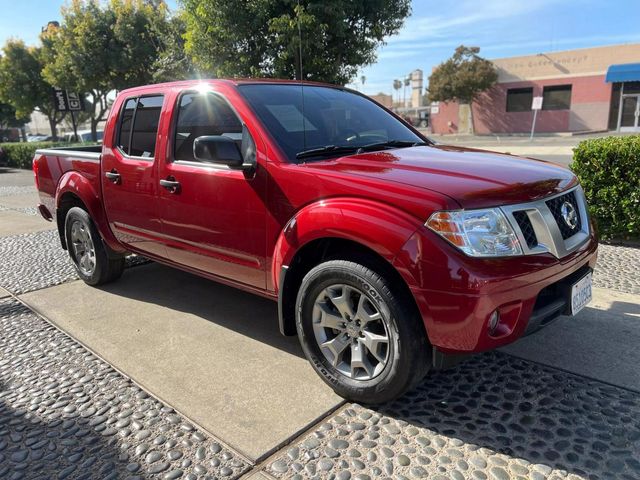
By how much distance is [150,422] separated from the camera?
2.69 m

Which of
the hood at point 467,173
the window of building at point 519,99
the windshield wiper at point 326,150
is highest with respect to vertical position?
the window of building at point 519,99

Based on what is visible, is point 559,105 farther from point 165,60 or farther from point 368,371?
point 368,371

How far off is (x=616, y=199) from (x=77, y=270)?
5922 millimetres

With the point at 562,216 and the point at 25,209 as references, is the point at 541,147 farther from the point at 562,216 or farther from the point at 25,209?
the point at 562,216

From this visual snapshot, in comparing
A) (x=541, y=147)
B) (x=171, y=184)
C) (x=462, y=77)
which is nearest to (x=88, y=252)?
(x=171, y=184)

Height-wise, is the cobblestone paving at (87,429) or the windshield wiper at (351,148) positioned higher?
the windshield wiper at (351,148)

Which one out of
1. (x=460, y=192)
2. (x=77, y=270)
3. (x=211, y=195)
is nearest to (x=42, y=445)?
(x=211, y=195)

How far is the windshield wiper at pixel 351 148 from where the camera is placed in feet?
10.1

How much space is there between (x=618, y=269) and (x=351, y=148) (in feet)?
11.2

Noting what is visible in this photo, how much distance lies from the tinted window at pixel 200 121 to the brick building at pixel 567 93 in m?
32.9

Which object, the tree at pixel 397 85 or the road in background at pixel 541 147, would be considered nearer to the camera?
the road in background at pixel 541 147

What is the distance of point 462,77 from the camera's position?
33.8 meters

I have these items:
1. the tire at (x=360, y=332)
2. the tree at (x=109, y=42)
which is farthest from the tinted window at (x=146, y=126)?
the tree at (x=109, y=42)

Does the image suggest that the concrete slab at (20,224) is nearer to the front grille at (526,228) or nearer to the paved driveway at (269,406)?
the paved driveway at (269,406)
